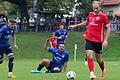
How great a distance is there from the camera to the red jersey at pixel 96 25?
15539 mm

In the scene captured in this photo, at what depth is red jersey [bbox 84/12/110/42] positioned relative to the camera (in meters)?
15.5

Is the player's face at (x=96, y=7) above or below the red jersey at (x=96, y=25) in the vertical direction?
above

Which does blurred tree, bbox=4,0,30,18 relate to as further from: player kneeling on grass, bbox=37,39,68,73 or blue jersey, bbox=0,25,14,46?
blue jersey, bbox=0,25,14,46

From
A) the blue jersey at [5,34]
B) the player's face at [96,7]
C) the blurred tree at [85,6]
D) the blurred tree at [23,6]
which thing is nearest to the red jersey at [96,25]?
the player's face at [96,7]

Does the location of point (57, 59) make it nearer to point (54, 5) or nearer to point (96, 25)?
point (96, 25)

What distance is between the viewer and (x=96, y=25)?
15.6m

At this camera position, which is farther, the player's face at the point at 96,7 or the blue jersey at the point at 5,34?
the blue jersey at the point at 5,34

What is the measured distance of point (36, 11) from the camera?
54375 millimetres

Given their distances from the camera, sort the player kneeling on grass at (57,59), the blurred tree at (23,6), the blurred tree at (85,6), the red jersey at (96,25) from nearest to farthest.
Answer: the red jersey at (96,25)
the player kneeling on grass at (57,59)
the blurred tree at (23,6)
the blurred tree at (85,6)

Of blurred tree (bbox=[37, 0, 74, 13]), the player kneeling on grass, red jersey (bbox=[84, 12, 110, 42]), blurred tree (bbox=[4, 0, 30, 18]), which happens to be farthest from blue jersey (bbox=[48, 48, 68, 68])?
blurred tree (bbox=[4, 0, 30, 18])

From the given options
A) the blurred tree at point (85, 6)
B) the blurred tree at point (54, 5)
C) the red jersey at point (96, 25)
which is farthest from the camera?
the blurred tree at point (85, 6)

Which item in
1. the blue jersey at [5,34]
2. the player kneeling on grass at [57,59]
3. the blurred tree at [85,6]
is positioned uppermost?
the blue jersey at [5,34]

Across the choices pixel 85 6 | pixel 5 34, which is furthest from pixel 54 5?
pixel 5 34

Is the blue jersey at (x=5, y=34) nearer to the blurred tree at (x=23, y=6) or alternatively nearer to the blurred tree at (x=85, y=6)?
the blurred tree at (x=23, y=6)
